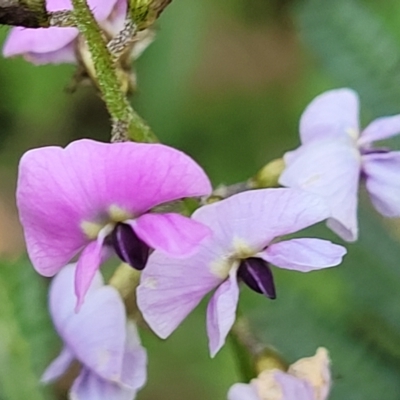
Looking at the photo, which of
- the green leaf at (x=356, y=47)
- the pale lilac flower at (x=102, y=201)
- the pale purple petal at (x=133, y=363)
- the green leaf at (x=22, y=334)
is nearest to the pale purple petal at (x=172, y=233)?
the pale lilac flower at (x=102, y=201)

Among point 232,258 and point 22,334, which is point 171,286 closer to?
point 232,258

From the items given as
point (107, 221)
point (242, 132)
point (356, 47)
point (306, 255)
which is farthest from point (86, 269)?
point (242, 132)

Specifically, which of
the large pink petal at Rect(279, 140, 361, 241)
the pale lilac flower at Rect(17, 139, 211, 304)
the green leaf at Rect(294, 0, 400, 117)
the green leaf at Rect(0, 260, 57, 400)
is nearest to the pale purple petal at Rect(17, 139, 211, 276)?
the pale lilac flower at Rect(17, 139, 211, 304)

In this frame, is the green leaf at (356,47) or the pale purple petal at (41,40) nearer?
the pale purple petal at (41,40)

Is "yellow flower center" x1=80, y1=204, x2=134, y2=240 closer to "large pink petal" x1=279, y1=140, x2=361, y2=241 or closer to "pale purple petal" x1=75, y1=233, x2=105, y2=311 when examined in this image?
"pale purple petal" x1=75, y1=233, x2=105, y2=311

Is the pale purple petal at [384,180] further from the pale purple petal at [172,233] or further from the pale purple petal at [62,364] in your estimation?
the pale purple petal at [62,364]

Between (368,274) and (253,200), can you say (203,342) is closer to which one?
(368,274)

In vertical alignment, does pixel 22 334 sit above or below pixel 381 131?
below
